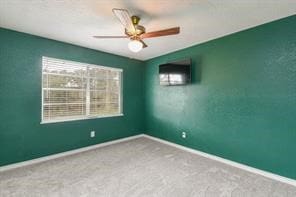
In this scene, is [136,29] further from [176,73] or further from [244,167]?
[244,167]

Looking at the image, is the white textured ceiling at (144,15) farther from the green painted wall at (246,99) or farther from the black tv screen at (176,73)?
the black tv screen at (176,73)

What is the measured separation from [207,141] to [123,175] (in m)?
1.86

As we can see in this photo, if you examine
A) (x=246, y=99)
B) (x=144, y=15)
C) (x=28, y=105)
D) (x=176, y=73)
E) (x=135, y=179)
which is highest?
(x=144, y=15)

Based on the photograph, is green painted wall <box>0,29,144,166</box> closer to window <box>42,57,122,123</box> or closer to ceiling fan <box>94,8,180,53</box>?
window <box>42,57,122,123</box>

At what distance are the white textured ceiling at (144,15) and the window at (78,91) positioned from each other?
2.30 ft

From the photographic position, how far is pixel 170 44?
3588 millimetres

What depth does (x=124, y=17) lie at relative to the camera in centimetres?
201

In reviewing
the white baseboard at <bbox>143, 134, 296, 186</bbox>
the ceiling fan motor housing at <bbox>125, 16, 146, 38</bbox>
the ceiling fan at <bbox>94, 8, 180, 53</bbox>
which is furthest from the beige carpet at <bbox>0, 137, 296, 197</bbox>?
the ceiling fan motor housing at <bbox>125, 16, 146, 38</bbox>

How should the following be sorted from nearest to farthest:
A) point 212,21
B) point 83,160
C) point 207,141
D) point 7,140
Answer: point 212,21
point 7,140
point 83,160
point 207,141

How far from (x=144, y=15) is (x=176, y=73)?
5.85ft

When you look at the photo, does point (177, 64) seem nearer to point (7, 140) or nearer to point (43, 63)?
Result: point (43, 63)

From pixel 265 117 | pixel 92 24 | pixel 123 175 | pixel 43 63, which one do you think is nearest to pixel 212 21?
pixel 265 117

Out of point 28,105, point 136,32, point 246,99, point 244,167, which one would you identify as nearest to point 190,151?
point 244,167

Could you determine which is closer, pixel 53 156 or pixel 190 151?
pixel 53 156
